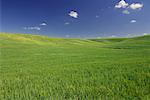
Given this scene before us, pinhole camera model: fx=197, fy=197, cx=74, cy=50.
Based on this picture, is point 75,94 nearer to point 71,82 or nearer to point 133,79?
point 71,82

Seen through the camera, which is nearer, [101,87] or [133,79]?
[101,87]

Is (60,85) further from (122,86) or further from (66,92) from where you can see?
(122,86)

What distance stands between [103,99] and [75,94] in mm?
1178

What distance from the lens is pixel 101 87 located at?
8492mm

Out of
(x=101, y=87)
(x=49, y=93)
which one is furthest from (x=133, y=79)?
(x=49, y=93)

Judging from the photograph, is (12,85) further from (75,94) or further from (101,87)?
(101,87)

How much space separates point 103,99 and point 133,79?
10.9ft

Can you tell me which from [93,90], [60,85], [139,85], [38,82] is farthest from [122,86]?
[38,82]

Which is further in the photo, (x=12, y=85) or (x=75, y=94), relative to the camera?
(x=12, y=85)

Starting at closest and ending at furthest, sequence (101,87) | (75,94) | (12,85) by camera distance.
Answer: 1. (75,94)
2. (101,87)
3. (12,85)

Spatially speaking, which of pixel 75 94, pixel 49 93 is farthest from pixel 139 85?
pixel 49 93

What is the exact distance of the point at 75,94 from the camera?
780 centimetres

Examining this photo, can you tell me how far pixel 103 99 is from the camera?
722 centimetres

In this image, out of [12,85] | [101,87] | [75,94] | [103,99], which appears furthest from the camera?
[12,85]
